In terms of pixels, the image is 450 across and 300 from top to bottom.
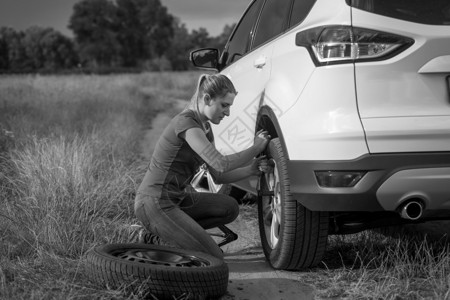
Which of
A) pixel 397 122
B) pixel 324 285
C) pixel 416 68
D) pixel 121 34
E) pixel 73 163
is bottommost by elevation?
pixel 324 285

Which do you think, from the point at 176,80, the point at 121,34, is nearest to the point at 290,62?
the point at 176,80

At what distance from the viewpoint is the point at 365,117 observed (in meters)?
3.00

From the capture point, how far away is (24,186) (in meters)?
4.82

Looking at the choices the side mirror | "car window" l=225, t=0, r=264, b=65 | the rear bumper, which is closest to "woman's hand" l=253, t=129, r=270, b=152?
the rear bumper

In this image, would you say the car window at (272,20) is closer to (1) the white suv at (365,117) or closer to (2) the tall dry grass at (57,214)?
(1) the white suv at (365,117)

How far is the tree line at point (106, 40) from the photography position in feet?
299

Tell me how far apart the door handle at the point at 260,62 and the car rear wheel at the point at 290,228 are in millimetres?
646

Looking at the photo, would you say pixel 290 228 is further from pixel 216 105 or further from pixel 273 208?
pixel 216 105

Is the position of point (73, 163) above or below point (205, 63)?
below

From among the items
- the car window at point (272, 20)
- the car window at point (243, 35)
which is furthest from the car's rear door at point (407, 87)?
the car window at point (243, 35)

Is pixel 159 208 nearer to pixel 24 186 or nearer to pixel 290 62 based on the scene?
pixel 290 62

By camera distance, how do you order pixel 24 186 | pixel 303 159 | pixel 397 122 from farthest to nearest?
pixel 24 186 < pixel 303 159 < pixel 397 122

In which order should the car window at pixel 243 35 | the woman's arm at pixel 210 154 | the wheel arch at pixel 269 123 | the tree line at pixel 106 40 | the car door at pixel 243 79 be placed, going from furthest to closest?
the tree line at pixel 106 40 < the car window at pixel 243 35 < the car door at pixel 243 79 < the woman's arm at pixel 210 154 < the wheel arch at pixel 269 123

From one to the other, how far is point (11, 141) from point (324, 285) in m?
4.82
